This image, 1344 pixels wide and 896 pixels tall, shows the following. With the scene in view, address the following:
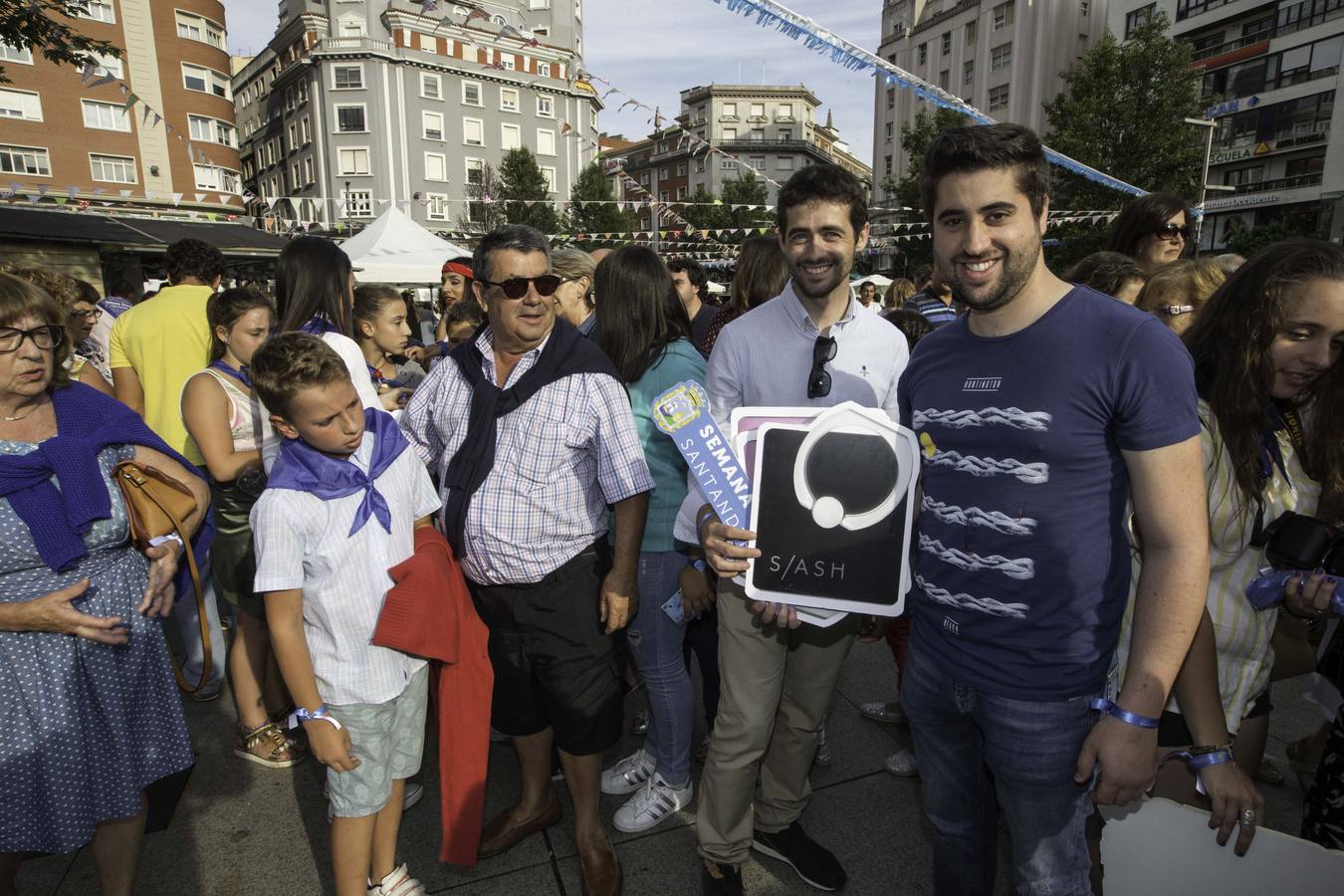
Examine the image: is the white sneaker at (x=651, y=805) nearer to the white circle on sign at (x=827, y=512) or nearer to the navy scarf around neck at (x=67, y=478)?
the white circle on sign at (x=827, y=512)

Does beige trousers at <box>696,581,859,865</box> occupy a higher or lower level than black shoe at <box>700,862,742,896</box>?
higher

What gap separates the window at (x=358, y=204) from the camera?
130 feet

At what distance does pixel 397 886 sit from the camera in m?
2.24

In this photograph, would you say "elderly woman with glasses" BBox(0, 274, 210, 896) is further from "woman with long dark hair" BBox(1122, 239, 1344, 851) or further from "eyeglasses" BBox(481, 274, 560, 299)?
"woman with long dark hair" BBox(1122, 239, 1344, 851)

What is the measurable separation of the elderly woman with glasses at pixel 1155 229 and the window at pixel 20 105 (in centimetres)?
3982

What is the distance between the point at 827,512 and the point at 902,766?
178cm

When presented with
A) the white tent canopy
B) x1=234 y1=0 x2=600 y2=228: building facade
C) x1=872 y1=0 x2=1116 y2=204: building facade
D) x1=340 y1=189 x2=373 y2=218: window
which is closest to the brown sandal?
the white tent canopy

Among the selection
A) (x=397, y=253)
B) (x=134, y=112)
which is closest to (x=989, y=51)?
(x=397, y=253)

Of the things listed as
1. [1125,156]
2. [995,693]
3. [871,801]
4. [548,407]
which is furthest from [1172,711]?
[1125,156]

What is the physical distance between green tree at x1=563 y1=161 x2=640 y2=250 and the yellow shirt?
23658mm

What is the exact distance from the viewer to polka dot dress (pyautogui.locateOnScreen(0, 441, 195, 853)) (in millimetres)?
1779

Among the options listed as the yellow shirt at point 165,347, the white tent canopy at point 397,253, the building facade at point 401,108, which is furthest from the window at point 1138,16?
the yellow shirt at point 165,347

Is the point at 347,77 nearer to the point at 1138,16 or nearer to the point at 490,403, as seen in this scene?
the point at 1138,16

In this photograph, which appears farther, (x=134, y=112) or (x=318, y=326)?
(x=134, y=112)
